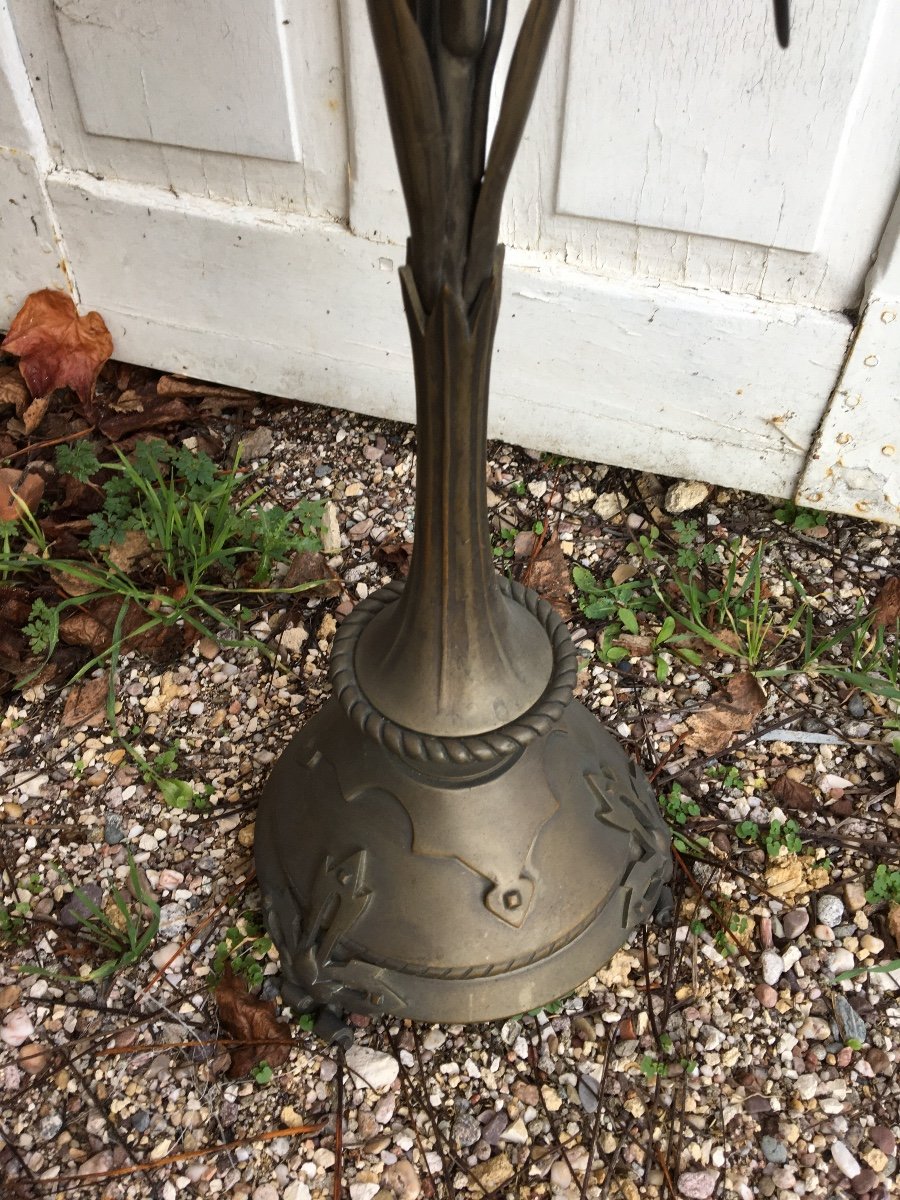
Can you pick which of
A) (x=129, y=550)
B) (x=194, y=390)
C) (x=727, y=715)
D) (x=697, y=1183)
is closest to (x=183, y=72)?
(x=194, y=390)

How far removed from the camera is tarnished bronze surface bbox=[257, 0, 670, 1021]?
1.20 meters

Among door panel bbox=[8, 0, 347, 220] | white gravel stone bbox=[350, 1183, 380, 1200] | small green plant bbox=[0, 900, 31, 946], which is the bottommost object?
small green plant bbox=[0, 900, 31, 946]

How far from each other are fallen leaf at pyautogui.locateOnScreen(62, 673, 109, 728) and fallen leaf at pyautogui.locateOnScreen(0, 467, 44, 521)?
0.48 m

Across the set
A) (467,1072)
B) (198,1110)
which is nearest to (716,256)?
(467,1072)

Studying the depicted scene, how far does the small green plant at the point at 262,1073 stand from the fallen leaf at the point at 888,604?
1456mm

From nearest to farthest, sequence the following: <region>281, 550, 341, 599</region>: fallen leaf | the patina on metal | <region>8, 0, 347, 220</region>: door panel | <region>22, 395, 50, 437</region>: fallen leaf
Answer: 1. the patina on metal
2. <region>8, 0, 347, 220</region>: door panel
3. <region>281, 550, 341, 599</region>: fallen leaf
4. <region>22, 395, 50, 437</region>: fallen leaf

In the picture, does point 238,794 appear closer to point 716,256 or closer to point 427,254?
point 427,254

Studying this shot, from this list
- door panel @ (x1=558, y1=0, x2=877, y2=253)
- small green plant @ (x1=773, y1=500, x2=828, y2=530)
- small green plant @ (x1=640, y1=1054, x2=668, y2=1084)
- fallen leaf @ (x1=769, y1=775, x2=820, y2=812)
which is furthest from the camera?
small green plant @ (x1=773, y1=500, x2=828, y2=530)

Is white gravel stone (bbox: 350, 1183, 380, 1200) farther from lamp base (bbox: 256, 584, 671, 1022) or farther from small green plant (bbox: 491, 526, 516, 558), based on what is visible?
small green plant (bbox: 491, 526, 516, 558)

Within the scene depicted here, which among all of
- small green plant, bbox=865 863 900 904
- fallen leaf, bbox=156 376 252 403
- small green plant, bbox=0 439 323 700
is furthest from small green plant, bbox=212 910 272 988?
fallen leaf, bbox=156 376 252 403

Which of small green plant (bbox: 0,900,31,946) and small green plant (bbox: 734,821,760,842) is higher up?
small green plant (bbox: 734,821,760,842)

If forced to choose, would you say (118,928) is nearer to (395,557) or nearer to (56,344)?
(395,557)

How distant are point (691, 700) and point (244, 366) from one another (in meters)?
1.37

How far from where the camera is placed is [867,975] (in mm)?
1614
